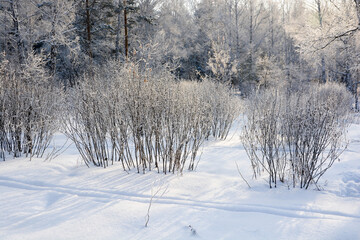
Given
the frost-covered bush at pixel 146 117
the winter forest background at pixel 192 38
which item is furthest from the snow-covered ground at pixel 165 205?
the winter forest background at pixel 192 38

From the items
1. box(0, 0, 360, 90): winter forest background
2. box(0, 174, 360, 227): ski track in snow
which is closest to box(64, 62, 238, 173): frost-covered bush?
box(0, 174, 360, 227): ski track in snow

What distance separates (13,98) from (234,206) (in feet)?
14.4

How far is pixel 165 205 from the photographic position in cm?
299

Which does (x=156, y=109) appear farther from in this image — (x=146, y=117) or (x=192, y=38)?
(x=192, y=38)

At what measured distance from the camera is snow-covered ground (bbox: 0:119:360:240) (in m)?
2.46

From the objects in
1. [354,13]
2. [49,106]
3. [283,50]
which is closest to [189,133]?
[49,106]

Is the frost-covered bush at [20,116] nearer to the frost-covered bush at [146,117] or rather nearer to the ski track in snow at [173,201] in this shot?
the frost-covered bush at [146,117]

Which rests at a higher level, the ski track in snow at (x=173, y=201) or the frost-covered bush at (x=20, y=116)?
the frost-covered bush at (x=20, y=116)

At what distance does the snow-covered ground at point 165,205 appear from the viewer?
246 centimetres

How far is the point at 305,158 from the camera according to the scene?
3561 millimetres

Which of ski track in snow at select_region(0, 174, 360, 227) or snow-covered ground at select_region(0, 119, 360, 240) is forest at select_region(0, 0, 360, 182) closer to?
snow-covered ground at select_region(0, 119, 360, 240)

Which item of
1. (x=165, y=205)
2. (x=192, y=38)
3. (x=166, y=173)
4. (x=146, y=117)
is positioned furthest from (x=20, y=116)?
(x=192, y=38)

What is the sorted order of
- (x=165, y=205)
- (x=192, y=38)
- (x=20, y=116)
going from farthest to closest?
(x=192, y=38), (x=20, y=116), (x=165, y=205)

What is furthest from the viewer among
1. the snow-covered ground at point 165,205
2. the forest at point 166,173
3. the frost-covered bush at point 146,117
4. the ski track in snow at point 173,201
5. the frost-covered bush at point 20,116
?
the frost-covered bush at point 20,116
